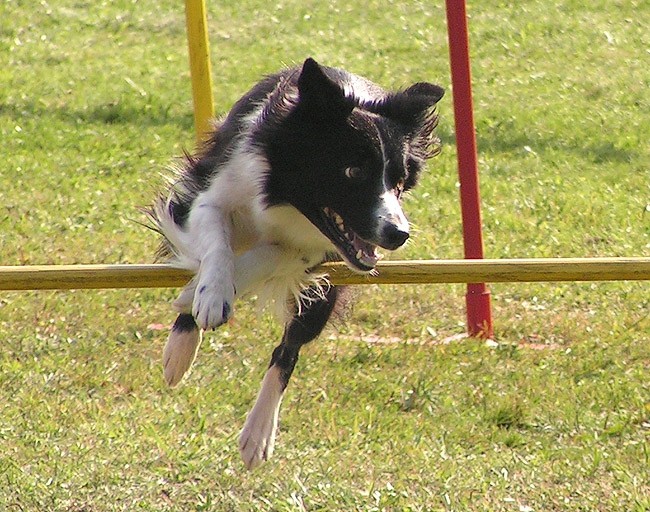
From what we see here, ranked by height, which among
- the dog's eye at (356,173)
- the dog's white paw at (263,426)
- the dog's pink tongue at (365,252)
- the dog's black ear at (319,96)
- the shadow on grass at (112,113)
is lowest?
the shadow on grass at (112,113)

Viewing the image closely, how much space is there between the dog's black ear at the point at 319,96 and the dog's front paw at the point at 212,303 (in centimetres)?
64

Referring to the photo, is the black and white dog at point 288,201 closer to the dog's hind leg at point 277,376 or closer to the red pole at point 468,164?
the dog's hind leg at point 277,376

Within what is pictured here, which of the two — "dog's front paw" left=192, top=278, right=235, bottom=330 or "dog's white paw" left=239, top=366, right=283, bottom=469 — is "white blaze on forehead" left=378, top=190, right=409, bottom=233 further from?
"dog's white paw" left=239, top=366, right=283, bottom=469

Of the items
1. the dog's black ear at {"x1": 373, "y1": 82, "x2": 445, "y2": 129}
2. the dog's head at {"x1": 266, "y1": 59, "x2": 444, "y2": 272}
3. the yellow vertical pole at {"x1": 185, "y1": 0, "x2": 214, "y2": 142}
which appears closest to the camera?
the dog's head at {"x1": 266, "y1": 59, "x2": 444, "y2": 272}

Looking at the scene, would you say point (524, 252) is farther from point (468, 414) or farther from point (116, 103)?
point (116, 103)

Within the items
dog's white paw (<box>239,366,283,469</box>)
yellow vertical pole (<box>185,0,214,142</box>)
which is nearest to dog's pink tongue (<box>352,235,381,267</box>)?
dog's white paw (<box>239,366,283,469</box>)

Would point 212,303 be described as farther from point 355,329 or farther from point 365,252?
point 355,329

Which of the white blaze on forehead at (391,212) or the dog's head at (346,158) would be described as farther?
the dog's head at (346,158)

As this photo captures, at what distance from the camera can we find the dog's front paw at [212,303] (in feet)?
12.6

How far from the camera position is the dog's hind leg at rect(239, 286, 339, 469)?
4617mm

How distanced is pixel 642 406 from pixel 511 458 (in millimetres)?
886

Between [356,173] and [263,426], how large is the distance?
1.19 metres

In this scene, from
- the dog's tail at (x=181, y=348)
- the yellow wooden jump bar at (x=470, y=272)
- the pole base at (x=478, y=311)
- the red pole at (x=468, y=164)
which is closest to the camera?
the yellow wooden jump bar at (x=470, y=272)

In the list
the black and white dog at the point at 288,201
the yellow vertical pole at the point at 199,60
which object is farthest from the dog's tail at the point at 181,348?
the yellow vertical pole at the point at 199,60
